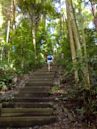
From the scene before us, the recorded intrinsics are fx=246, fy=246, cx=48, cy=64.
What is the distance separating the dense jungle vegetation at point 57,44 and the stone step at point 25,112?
852mm

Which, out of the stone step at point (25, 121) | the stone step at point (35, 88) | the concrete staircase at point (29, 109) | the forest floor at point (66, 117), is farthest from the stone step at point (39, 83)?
the stone step at point (25, 121)

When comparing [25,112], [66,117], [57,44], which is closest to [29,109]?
[25,112]

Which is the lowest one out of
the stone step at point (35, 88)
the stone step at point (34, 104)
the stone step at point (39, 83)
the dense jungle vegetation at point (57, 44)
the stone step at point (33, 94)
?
the stone step at point (34, 104)

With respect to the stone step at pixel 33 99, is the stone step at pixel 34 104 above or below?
below

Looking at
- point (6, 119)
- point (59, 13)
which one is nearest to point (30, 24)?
point (59, 13)

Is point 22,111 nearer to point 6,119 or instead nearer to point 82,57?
point 6,119

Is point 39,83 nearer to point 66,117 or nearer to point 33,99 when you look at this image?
point 33,99

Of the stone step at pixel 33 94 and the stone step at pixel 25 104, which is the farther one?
the stone step at pixel 33 94

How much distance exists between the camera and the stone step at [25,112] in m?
7.14

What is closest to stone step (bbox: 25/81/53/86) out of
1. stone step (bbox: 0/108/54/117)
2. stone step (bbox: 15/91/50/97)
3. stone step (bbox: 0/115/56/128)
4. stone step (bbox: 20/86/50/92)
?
stone step (bbox: 20/86/50/92)

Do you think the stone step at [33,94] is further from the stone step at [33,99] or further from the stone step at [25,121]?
the stone step at [25,121]

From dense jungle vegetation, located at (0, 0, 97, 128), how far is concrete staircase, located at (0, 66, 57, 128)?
2.84ft

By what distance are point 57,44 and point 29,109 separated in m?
14.5

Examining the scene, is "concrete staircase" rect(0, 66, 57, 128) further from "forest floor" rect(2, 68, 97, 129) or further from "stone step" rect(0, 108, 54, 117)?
"forest floor" rect(2, 68, 97, 129)
